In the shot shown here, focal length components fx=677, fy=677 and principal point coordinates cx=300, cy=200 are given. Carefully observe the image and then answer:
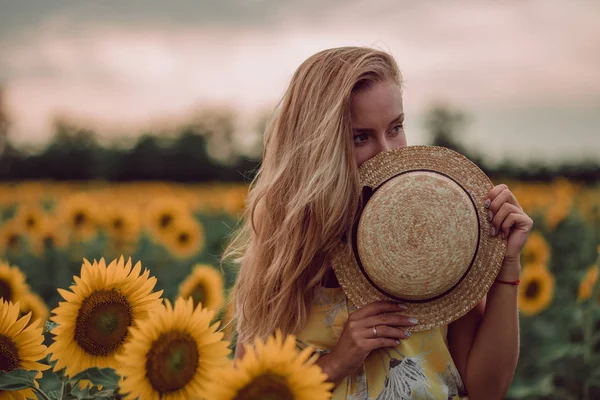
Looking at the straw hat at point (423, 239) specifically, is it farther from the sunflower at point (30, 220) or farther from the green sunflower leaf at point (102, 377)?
the sunflower at point (30, 220)

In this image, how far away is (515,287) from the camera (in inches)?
75.8

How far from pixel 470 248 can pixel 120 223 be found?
414 cm

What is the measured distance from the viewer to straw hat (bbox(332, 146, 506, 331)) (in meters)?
1.72

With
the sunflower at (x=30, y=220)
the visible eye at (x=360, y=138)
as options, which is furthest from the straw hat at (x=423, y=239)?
the sunflower at (x=30, y=220)

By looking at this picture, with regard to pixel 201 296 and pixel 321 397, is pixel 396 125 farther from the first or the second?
pixel 201 296

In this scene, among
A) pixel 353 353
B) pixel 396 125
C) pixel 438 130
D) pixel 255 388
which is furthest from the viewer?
pixel 438 130

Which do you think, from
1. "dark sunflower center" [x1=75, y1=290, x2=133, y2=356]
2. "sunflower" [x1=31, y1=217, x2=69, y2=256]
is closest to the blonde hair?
"dark sunflower center" [x1=75, y1=290, x2=133, y2=356]

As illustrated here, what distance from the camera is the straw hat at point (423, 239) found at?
172 centimetres

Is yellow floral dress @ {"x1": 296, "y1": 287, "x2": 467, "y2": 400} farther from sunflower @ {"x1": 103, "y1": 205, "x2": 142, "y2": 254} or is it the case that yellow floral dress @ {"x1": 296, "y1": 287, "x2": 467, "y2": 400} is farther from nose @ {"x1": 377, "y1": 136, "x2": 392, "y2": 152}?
sunflower @ {"x1": 103, "y1": 205, "x2": 142, "y2": 254}

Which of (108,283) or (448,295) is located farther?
(448,295)

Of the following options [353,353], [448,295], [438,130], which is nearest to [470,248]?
[448,295]

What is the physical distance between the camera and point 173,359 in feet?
3.56

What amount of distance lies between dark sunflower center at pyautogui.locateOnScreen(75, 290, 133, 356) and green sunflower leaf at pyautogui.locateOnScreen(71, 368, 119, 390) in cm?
15

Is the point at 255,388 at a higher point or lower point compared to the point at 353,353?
higher
